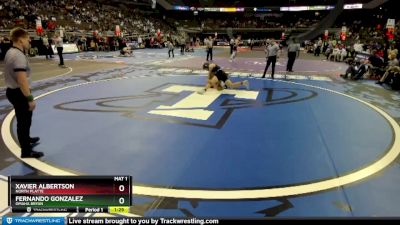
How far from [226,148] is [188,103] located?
350 cm

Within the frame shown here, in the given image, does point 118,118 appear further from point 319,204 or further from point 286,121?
point 319,204

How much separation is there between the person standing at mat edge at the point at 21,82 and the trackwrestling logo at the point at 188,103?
2.71 m

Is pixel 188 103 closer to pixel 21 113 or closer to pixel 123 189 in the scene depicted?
pixel 21 113

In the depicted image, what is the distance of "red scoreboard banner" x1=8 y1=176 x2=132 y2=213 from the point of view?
7.39 ft

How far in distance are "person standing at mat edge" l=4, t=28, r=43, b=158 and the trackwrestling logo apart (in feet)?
8.88

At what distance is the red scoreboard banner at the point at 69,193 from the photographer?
7.39 feet

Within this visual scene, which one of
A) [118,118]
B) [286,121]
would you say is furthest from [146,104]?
[286,121]

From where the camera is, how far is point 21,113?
4859 mm

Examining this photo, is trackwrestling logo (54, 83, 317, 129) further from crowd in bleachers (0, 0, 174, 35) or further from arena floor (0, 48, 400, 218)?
crowd in bleachers (0, 0, 174, 35)

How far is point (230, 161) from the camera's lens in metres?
5.01

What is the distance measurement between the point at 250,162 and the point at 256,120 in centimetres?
244

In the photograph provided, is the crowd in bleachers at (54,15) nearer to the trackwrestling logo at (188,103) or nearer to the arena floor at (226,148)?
the trackwrestling logo at (188,103)

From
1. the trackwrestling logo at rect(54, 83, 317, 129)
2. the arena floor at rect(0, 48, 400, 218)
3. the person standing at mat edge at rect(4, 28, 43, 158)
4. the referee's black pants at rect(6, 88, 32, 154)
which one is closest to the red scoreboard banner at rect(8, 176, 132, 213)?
the arena floor at rect(0, 48, 400, 218)

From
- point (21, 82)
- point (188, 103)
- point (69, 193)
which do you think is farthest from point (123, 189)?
point (188, 103)
